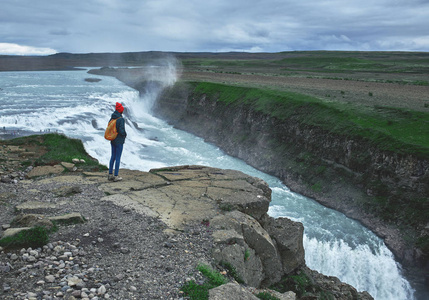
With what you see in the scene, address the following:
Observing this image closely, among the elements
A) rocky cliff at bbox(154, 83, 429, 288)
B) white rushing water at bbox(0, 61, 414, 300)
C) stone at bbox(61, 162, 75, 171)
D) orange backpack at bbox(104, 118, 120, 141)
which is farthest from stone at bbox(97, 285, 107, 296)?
rocky cliff at bbox(154, 83, 429, 288)

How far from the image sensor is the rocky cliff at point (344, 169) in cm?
1542

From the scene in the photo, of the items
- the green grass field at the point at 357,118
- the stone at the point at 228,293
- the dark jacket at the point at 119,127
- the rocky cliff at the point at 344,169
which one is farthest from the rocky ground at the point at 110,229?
the green grass field at the point at 357,118

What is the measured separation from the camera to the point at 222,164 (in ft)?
83.4

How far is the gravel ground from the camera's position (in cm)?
495

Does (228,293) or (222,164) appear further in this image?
(222,164)

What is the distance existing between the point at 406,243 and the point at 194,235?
12045 millimetres

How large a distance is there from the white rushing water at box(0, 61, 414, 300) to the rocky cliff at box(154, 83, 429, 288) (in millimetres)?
753

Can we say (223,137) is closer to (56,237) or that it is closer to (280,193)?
(280,193)

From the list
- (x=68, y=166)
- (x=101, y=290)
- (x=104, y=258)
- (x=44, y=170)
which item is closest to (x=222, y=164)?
(x=68, y=166)

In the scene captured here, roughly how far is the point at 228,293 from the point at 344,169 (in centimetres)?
1619

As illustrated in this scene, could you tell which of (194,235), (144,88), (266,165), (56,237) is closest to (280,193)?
(266,165)

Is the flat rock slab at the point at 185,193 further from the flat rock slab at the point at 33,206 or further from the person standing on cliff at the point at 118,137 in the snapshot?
the flat rock slab at the point at 33,206

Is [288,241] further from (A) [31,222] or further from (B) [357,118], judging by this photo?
(B) [357,118]

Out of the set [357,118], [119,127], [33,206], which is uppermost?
[119,127]
